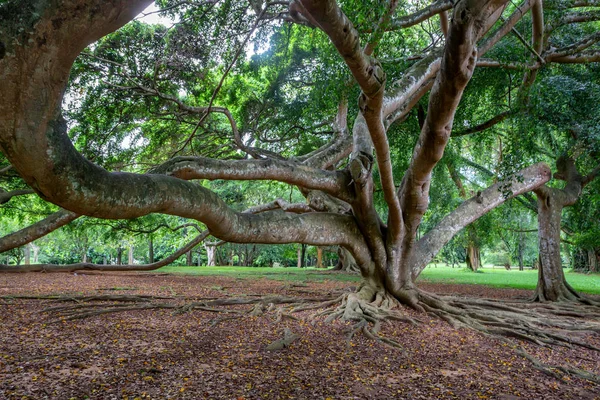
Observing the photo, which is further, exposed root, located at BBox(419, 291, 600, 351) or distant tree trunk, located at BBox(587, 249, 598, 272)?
distant tree trunk, located at BBox(587, 249, 598, 272)

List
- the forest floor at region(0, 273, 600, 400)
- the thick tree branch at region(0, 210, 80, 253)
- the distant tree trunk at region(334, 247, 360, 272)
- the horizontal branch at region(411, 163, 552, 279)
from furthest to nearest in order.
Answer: the distant tree trunk at region(334, 247, 360, 272), the thick tree branch at region(0, 210, 80, 253), the horizontal branch at region(411, 163, 552, 279), the forest floor at region(0, 273, 600, 400)

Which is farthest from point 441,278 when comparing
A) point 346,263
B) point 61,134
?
point 61,134

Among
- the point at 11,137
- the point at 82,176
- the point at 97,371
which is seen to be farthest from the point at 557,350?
the point at 11,137

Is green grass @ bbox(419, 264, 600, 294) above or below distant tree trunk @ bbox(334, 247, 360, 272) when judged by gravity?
below

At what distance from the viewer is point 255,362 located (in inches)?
154

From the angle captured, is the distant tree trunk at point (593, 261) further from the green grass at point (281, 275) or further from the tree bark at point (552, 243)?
the tree bark at point (552, 243)

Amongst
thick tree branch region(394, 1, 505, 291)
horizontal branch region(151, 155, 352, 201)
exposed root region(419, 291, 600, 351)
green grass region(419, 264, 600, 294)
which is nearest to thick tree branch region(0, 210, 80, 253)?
horizontal branch region(151, 155, 352, 201)

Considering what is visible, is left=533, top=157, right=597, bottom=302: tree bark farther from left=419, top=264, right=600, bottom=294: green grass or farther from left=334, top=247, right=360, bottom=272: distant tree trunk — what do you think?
left=334, top=247, right=360, bottom=272: distant tree trunk

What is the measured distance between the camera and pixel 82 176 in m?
3.38

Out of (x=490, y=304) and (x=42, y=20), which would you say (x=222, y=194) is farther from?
(x=42, y=20)

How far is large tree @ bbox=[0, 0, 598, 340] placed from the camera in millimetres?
2574

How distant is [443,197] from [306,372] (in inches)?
557

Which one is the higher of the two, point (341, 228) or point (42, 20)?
point (42, 20)

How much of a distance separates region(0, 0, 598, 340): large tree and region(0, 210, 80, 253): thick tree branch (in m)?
3.32
